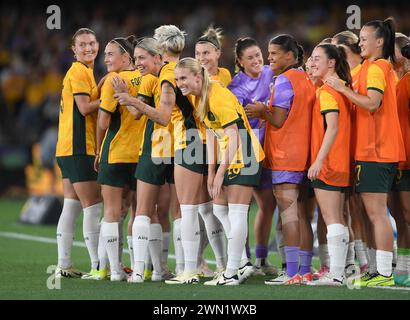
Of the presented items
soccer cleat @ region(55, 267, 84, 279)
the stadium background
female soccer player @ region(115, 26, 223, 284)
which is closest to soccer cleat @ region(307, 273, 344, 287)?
female soccer player @ region(115, 26, 223, 284)

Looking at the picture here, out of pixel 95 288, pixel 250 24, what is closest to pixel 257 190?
pixel 95 288

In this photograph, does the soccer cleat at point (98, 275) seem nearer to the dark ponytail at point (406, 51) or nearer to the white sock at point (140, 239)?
the white sock at point (140, 239)

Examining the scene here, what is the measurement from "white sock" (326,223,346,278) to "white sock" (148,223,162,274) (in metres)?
1.50

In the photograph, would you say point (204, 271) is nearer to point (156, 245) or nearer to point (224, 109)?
point (156, 245)

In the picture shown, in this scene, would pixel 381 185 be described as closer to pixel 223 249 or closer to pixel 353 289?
pixel 353 289

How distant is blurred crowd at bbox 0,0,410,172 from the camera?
19609mm

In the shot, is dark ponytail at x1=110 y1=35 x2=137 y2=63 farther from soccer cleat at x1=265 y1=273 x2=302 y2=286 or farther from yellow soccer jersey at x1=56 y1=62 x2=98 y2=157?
soccer cleat at x1=265 y1=273 x2=302 y2=286

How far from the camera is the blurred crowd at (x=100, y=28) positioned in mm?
19609

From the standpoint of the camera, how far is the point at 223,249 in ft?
28.1

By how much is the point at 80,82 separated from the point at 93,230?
130 cm

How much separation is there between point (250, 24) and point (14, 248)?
436 inches

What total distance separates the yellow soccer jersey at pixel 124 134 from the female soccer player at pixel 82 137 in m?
0.29

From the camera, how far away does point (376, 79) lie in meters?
7.57

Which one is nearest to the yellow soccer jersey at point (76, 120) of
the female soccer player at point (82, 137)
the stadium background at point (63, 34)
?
the female soccer player at point (82, 137)
